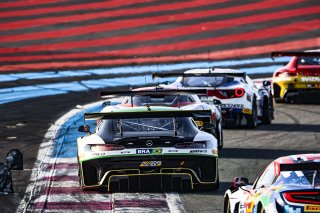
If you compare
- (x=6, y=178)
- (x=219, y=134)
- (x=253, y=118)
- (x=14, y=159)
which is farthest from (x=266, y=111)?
(x=6, y=178)

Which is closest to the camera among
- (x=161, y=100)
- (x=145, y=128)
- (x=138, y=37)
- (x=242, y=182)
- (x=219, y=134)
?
(x=242, y=182)

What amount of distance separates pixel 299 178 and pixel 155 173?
4.27 m

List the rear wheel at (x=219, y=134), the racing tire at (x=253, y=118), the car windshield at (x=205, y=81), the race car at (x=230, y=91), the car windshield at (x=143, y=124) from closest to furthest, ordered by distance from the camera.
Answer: the car windshield at (x=143, y=124), the rear wheel at (x=219, y=134), the race car at (x=230, y=91), the car windshield at (x=205, y=81), the racing tire at (x=253, y=118)

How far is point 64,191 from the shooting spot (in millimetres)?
16000

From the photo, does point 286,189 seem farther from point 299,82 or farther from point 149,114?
point 299,82

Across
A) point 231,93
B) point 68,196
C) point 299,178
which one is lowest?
point 68,196

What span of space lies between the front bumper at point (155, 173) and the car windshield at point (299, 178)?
3.99 m

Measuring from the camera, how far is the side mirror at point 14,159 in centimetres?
1706

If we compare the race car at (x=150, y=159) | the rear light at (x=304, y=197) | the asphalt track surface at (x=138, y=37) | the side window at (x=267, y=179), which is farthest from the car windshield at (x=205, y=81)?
the rear light at (x=304, y=197)

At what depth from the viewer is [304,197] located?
34.9 feet

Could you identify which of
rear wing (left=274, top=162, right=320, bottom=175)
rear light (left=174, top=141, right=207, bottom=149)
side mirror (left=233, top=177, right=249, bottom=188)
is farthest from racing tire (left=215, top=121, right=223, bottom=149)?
rear wing (left=274, top=162, right=320, bottom=175)

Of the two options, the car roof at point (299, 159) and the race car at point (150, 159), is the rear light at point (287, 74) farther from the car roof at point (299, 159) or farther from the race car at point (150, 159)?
the car roof at point (299, 159)

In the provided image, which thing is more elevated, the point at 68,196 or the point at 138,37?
the point at 138,37

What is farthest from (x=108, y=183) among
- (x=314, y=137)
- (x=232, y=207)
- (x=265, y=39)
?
(x=265, y=39)
